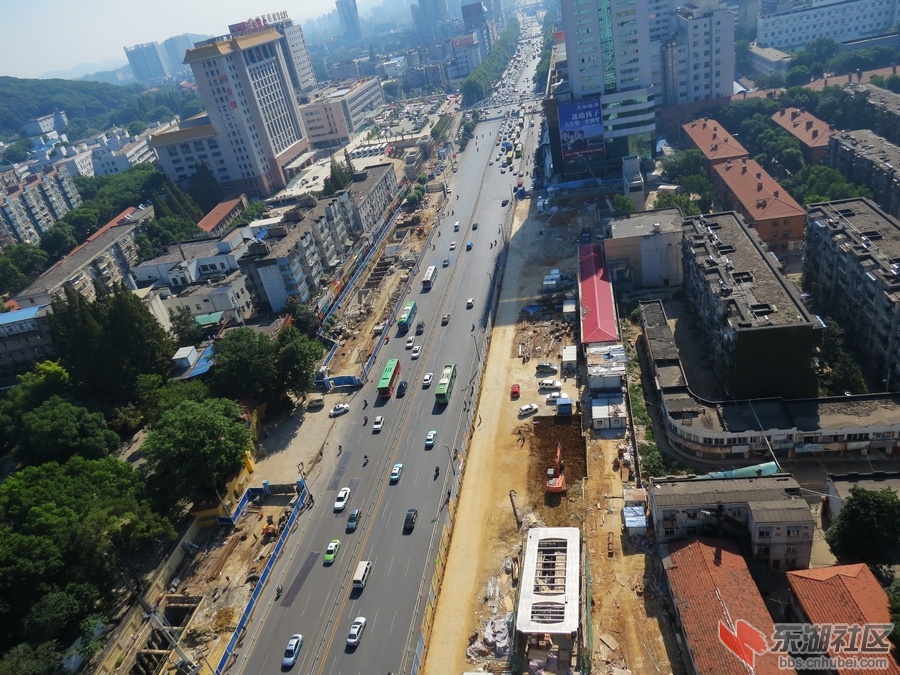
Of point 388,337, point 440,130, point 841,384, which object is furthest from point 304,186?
point 841,384

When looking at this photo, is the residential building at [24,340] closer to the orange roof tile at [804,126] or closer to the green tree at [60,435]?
the green tree at [60,435]

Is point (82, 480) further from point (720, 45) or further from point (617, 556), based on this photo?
point (720, 45)

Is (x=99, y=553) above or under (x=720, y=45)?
under

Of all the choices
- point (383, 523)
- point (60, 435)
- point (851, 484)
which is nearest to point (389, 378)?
point (383, 523)

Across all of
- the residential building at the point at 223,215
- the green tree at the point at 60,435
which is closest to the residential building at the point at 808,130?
the residential building at the point at 223,215

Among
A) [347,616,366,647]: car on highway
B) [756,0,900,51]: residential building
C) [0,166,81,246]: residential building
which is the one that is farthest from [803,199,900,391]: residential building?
[0,166,81,246]: residential building
